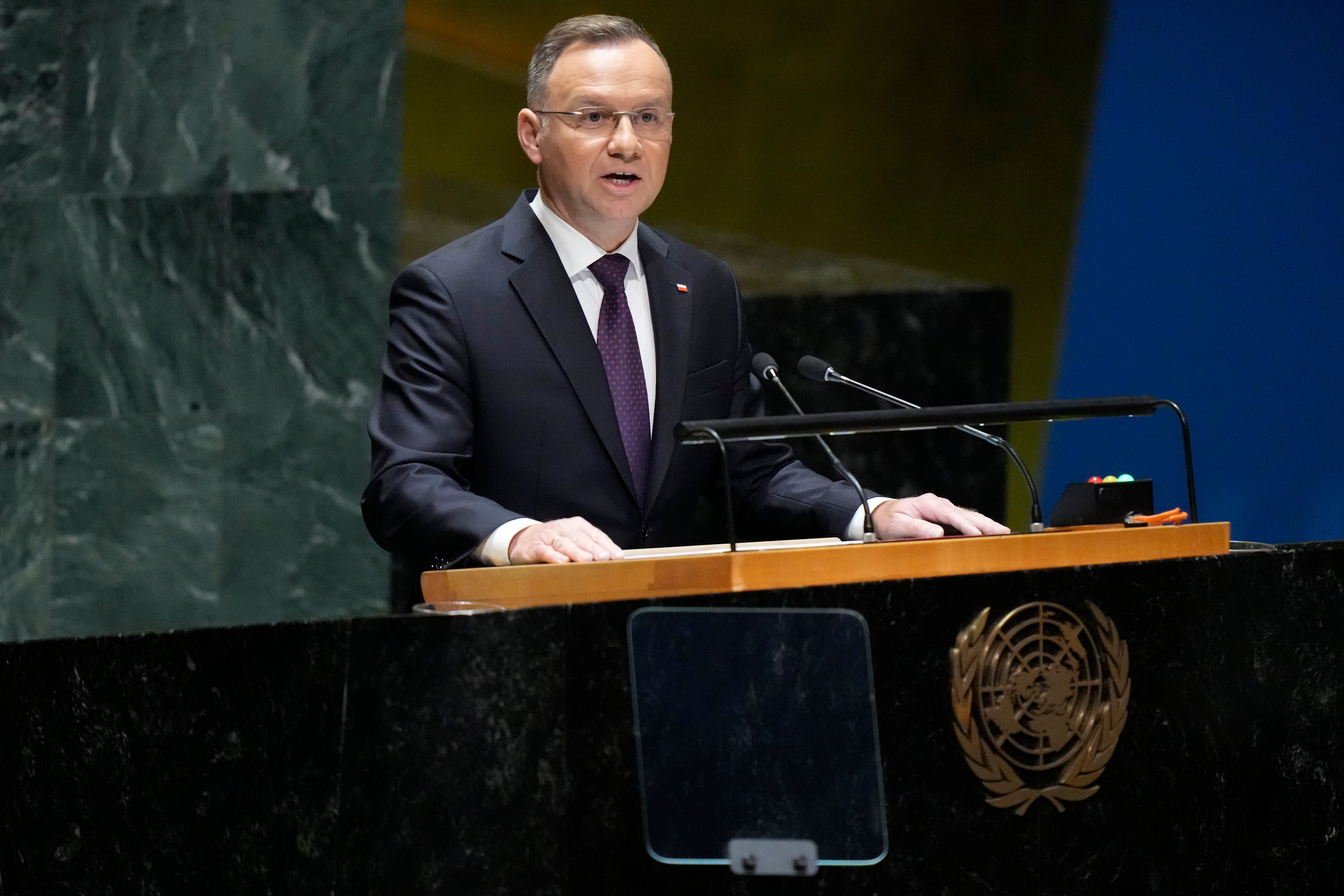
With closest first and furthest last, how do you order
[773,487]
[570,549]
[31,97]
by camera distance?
[570,549] < [773,487] < [31,97]

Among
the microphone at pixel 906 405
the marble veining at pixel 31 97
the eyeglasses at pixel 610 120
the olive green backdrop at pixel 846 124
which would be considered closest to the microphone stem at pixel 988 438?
the microphone at pixel 906 405

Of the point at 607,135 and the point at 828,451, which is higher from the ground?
the point at 607,135

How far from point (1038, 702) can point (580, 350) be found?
3.62 feet

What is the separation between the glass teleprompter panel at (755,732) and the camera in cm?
164

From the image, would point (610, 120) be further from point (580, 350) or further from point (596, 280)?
point (580, 350)

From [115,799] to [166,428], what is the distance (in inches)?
131

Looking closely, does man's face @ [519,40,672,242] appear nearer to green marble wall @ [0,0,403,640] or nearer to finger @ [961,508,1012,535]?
finger @ [961,508,1012,535]

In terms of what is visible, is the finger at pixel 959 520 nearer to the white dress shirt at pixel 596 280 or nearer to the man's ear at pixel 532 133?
the white dress shirt at pixel 596 280

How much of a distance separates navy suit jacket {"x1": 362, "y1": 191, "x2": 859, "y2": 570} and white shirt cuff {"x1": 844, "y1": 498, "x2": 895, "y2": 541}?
0.08 ft

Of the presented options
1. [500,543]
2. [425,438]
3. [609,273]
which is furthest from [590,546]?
[609,273]

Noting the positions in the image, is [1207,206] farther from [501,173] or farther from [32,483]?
[32,483]

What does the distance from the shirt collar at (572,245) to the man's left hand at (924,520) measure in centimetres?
71

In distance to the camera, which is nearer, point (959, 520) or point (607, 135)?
Answer: point (959, 520)

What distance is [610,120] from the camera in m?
2.66
